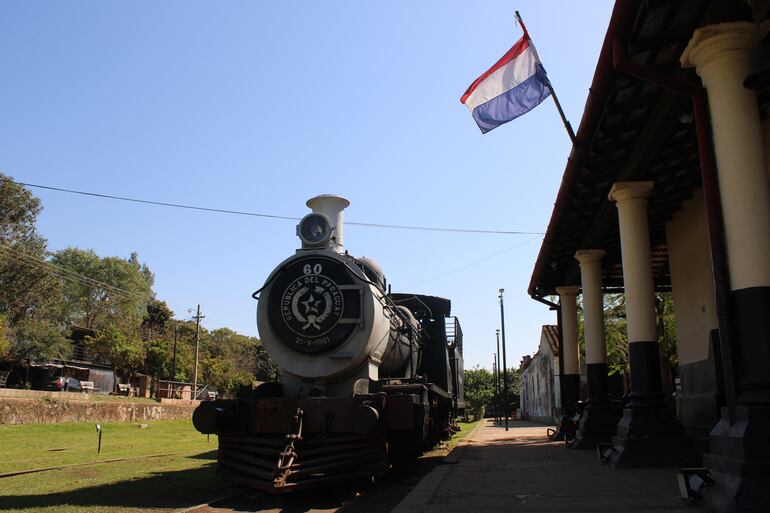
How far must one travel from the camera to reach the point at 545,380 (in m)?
35.7

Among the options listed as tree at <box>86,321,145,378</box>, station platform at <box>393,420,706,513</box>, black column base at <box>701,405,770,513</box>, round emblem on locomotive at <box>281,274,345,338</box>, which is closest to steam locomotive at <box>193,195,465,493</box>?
round emblem on locomotive at <box>281,274,345,338</box>

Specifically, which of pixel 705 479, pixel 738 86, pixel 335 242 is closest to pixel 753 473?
pixel 705 479

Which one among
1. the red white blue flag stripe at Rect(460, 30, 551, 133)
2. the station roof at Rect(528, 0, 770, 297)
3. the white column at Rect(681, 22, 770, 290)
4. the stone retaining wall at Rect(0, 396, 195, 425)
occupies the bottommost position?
the stone retaining wall at Rect(0, 396, 195, 425)

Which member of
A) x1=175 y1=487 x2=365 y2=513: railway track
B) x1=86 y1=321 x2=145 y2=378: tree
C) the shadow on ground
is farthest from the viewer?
x1=86 y1=321 x2=145 y2=378: tree

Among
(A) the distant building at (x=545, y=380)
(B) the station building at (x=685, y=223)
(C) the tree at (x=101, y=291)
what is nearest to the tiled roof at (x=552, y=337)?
(A) the distant building at (x=545, y=380)

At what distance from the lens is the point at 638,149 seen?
813 cm

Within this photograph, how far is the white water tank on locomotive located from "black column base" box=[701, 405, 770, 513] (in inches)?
163

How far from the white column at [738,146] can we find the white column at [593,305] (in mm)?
7112

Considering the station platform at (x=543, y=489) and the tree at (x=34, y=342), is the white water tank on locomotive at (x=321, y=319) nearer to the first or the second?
the station platform at (x=543, y=489)

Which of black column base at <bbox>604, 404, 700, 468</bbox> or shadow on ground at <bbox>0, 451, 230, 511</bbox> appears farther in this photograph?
black column base at <bbox>604, 404, 700, 468</bbox>

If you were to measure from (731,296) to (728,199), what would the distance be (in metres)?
0.81

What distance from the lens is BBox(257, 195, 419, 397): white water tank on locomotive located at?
8.21 metres

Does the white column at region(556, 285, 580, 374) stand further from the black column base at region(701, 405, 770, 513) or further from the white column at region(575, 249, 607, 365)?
the black column base at region(701, 405, 770, 513)

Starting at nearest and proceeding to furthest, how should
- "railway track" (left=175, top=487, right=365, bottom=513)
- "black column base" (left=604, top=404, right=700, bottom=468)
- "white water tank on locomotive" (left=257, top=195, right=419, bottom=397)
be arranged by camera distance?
"railway track" (left=175, top=487, right=365, bottom=513), "black column base" (left=604, top=404, right=700, bottom=468), "white water tank on locomotive" (left=257, top=195, right=419, bottom=397)
